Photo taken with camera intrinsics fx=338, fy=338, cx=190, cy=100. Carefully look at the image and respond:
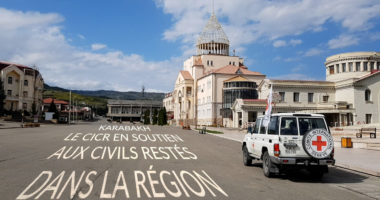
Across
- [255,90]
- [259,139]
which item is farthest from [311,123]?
[255,90]

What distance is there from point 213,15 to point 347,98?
48788 mm

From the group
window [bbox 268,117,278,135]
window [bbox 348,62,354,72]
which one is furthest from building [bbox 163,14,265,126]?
window [bbox 268,117,278,135]

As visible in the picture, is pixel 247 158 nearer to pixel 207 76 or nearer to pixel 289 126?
pixel 289 126

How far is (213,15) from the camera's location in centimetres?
9294

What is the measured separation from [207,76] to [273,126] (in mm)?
68774

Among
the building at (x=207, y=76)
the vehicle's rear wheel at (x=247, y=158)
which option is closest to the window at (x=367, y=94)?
the building at (x=207, y=76)

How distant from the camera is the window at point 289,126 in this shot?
10617 mm

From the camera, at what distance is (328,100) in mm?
57594

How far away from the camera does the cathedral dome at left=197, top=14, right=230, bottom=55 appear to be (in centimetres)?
9019

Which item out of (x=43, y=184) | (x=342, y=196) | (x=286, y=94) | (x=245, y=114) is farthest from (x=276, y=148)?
(x=286, y=94)

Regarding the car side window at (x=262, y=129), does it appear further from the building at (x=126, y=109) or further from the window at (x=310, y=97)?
the building at (x=126, y=109)

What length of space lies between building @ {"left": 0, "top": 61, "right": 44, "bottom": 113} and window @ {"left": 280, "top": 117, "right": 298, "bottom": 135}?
73.2 meters

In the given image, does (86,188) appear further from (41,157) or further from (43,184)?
(41,157)

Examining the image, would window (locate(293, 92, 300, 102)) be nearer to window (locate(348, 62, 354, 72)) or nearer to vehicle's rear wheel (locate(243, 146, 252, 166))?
window (locate(348, 62, 354, 72))
